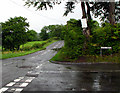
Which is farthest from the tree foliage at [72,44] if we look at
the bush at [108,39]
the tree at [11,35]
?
the tree at [11,35]

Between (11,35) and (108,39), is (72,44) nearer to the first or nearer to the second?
(108,39)

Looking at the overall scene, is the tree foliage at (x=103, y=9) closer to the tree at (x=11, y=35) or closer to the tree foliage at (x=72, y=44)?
the tree foliage at (x=72, y=44)

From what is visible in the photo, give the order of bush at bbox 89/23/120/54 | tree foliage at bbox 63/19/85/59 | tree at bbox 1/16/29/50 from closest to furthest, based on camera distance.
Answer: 1. tree foliage at bbox 63/19/85/59
2. bush at bbox 89/23/120/54
3. tree at bbox 1/16/29/50

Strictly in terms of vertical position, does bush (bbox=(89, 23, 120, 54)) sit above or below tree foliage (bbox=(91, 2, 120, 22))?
below

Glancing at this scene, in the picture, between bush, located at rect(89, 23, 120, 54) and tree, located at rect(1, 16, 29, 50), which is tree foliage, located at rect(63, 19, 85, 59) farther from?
tree, located at rect(1, 16, 29, 50)

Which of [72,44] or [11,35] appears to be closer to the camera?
[72,44]

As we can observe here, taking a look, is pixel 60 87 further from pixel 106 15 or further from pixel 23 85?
pixel 106 15

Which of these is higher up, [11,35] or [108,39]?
[11,35]

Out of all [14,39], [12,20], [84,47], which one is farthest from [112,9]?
[12,20]

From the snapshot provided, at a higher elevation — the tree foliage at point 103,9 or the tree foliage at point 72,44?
the tree foliage at point 103,9

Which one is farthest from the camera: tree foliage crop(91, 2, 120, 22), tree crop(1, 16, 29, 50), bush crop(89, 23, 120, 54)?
tree crop(1, 16, 29, 50)

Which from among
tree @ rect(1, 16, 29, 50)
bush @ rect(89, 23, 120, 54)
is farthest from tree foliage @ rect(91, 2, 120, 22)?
tree @ rect(1, 16, 29, 50)

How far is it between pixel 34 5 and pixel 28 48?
2272 cm

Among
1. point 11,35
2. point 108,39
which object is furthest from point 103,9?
point 11,35
